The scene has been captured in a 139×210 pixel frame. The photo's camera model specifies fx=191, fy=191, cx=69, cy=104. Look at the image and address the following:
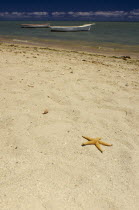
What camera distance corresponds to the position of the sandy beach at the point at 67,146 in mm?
1856

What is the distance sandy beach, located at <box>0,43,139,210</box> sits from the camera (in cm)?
186

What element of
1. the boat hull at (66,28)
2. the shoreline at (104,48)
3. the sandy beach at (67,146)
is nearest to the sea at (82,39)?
the shoreline at (104,48)

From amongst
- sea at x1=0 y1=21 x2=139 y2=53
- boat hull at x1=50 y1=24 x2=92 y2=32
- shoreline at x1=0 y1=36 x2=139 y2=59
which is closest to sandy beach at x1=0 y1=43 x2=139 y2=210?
shoreline at x1=0 y1=36 x2=139 y2=59

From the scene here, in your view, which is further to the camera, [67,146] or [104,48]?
[104,48]

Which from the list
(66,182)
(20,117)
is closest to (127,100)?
(20,117)

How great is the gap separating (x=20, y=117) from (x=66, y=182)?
1.43 meters

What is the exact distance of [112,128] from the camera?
2.99 metres

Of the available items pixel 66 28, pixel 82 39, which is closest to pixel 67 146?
pixel 82 39

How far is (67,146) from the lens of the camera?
2.53 meters

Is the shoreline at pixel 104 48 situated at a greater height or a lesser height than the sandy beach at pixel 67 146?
lesser

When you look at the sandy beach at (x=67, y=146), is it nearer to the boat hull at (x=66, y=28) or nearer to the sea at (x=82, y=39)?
the sea at (x=82, y=39)

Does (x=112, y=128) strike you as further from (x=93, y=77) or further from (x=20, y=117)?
(x=93, y=77)

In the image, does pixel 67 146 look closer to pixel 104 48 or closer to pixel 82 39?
pixel 104 48

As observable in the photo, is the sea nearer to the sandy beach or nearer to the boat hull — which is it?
the boat hull
